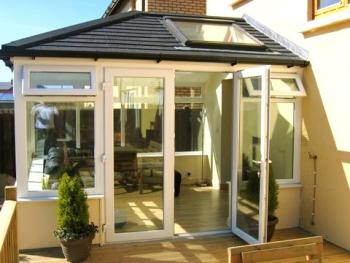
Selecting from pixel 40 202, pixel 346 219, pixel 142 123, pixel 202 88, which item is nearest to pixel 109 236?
pixel 40 202

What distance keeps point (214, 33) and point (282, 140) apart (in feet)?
6.66

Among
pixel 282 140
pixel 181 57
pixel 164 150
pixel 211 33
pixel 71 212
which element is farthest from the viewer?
pixel 211 33

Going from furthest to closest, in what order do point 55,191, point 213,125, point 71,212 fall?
point 213,125
point 55,191
point 71,212

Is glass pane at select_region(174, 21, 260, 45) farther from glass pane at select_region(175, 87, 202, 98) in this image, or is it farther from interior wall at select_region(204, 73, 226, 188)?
glass pane at select_region(175, 87, 202, 98)

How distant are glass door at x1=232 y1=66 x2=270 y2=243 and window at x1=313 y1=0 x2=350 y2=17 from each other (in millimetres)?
1411

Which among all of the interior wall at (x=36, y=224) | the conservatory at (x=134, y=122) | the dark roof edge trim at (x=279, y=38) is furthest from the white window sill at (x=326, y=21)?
the interior wall at (x=36, y=224)

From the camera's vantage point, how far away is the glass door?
510 centimetres

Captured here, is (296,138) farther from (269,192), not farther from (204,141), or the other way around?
(204,141)

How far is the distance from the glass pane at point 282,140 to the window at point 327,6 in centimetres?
137

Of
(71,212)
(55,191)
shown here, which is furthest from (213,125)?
(71,212)

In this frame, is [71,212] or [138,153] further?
[138,153]

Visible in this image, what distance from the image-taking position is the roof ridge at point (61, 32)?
5121 millimetres

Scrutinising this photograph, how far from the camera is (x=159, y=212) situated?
5762 millimetres

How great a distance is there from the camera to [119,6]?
14.5m
